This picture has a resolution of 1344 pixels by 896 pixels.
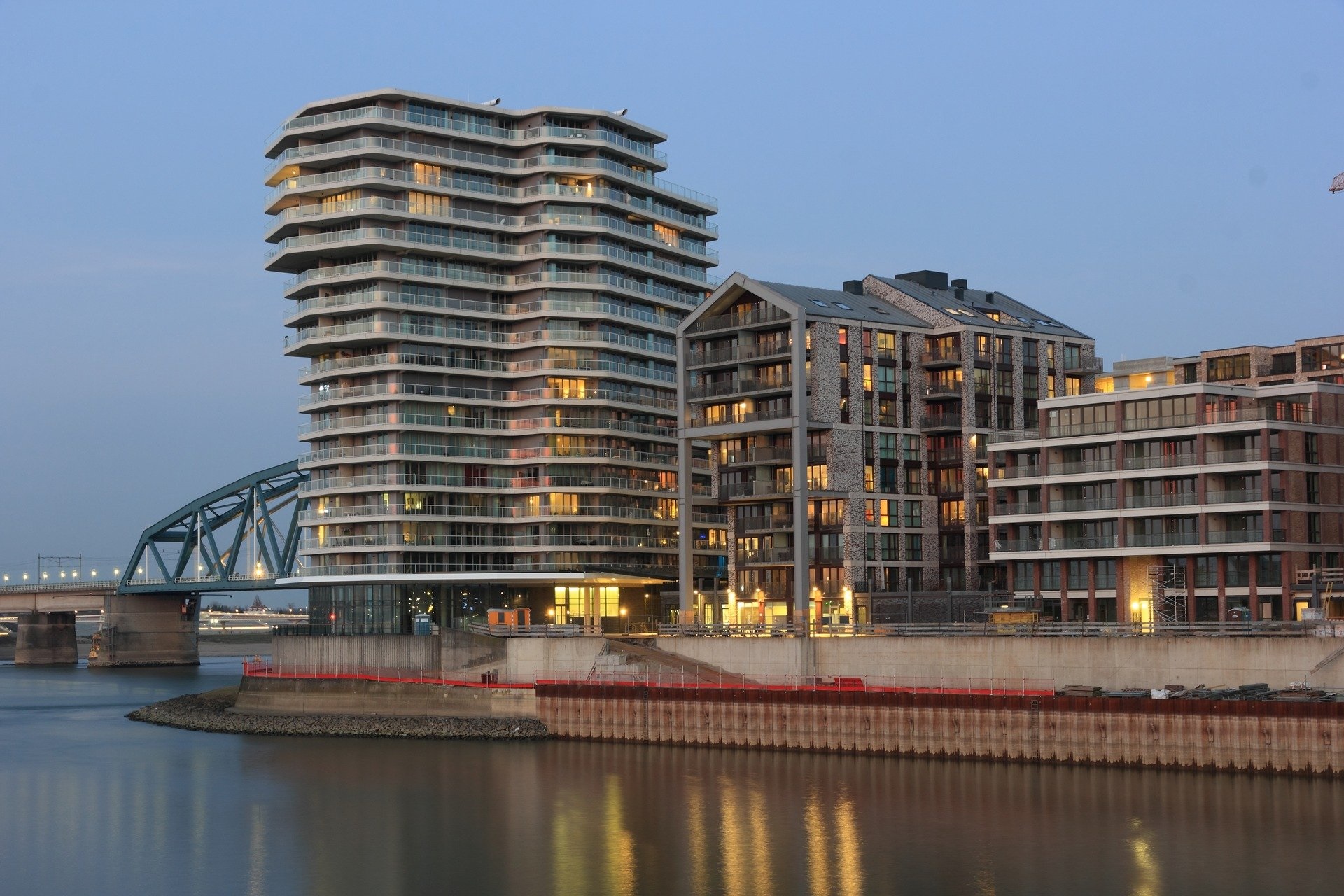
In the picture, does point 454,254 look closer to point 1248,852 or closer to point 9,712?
point 9,712

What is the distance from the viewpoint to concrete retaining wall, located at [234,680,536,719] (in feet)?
335

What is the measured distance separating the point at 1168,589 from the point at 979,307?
35.3 meters

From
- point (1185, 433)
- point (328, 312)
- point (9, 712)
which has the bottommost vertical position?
point (9, 712)

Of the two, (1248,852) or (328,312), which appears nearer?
(1248,852)

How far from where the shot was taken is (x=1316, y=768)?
74438 mm

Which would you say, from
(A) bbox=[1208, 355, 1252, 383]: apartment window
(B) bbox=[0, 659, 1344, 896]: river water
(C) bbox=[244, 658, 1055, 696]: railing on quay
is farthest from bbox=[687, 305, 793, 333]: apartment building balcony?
(B) bbox=[0, 659, 1344, 896]: river water

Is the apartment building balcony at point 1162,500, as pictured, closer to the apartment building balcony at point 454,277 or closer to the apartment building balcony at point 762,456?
the apartment building balcony at point 762,456

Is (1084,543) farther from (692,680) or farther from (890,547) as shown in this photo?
(692,680)

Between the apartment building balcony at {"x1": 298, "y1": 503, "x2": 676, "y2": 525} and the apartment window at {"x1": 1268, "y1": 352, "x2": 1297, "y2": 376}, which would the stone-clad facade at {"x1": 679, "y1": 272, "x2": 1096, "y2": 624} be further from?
the apartment window at {"x1": 1268, "y1": 352, "x2": 1297, "y2": 376}

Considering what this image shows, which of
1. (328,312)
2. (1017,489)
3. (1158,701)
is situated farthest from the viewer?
(328,312)

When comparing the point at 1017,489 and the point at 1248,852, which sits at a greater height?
the point at 1017,489

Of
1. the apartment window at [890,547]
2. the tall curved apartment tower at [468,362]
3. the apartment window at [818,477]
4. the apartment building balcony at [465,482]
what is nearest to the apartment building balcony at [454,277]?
the tall curved apartment tower at [468,362]

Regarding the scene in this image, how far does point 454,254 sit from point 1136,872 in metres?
88.7

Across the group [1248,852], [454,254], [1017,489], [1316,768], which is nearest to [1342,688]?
[1316,768]
